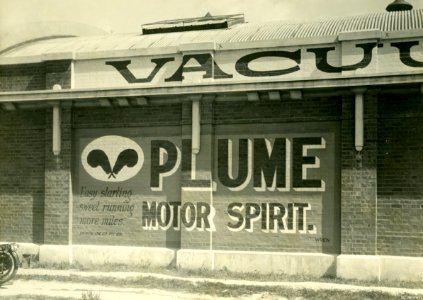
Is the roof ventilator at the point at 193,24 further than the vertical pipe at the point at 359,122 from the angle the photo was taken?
Yes

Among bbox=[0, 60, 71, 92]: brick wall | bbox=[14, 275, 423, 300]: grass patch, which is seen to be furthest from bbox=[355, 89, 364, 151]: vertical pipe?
bbox=[0, 60, 71, 92]: brick wall

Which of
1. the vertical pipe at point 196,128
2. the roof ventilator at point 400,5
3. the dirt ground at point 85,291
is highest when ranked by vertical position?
the roof ventilator at point 400,5

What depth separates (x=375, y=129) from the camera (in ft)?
38.5

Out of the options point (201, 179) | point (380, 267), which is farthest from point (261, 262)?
point (380, 267)

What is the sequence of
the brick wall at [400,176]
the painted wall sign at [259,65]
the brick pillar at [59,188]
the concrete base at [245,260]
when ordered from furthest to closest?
the brick pillar at [59,188], the painted wall sign at [259,65], the brick wall at [400,176], the concrete base at [245,260]

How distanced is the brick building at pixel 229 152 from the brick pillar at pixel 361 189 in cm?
3

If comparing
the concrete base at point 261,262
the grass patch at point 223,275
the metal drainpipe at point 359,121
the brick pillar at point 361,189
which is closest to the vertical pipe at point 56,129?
the grass patch at point 223,275

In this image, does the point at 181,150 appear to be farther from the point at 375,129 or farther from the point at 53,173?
the point at 375,129

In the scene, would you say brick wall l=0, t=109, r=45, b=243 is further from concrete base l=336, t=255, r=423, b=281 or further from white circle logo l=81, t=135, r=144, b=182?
concrete base l=336, t=255, r=423, b=281

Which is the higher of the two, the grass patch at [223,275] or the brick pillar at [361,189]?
the brick pillar at [361,189]

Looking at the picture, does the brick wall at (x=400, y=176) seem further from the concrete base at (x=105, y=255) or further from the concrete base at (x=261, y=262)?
the concrete base at (x=105, y=255)

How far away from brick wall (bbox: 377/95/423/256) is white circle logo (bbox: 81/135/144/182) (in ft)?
19.8

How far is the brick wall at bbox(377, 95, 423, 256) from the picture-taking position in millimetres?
11609

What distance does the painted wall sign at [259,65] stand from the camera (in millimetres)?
11906
